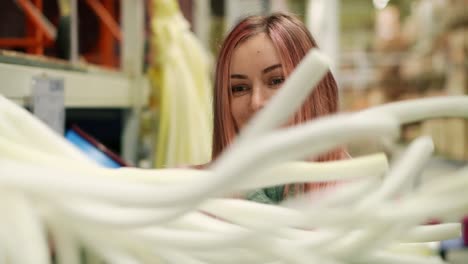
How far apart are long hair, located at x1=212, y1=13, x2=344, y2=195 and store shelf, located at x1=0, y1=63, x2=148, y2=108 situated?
33 cm

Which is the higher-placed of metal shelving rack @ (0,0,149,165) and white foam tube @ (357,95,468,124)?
metal shelving rack @ (0,0,149,165)

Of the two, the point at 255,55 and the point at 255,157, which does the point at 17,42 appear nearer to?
the point at 255,55

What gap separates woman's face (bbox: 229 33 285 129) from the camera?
0.82 metres

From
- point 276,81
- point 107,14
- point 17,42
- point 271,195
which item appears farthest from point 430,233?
point 107,14

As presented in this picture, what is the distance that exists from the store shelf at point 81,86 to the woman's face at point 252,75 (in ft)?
1.14

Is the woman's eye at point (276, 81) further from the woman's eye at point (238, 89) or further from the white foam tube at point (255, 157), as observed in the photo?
the white foam tube at point (255, 157)

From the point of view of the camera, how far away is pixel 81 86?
1.20 meters

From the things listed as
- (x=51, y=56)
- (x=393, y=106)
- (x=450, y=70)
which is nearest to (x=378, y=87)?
(x=450, y=70)

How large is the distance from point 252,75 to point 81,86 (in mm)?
536

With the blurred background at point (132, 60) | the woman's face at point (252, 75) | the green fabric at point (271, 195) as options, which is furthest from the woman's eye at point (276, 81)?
the green fabric at point (271, 195)

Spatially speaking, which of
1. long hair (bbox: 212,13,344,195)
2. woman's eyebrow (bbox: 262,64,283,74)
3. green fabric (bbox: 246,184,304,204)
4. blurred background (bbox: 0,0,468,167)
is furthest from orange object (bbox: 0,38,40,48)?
green fabric (bbox: 246,184,304,204)

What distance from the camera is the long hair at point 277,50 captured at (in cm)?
83

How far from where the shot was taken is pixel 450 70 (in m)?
3.04

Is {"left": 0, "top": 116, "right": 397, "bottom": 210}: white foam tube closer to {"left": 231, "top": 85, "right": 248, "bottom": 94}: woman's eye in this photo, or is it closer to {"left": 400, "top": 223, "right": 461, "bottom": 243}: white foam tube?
{"left": 400, "top": 223, "right": 461, "bottom": 243}: white foam tube
